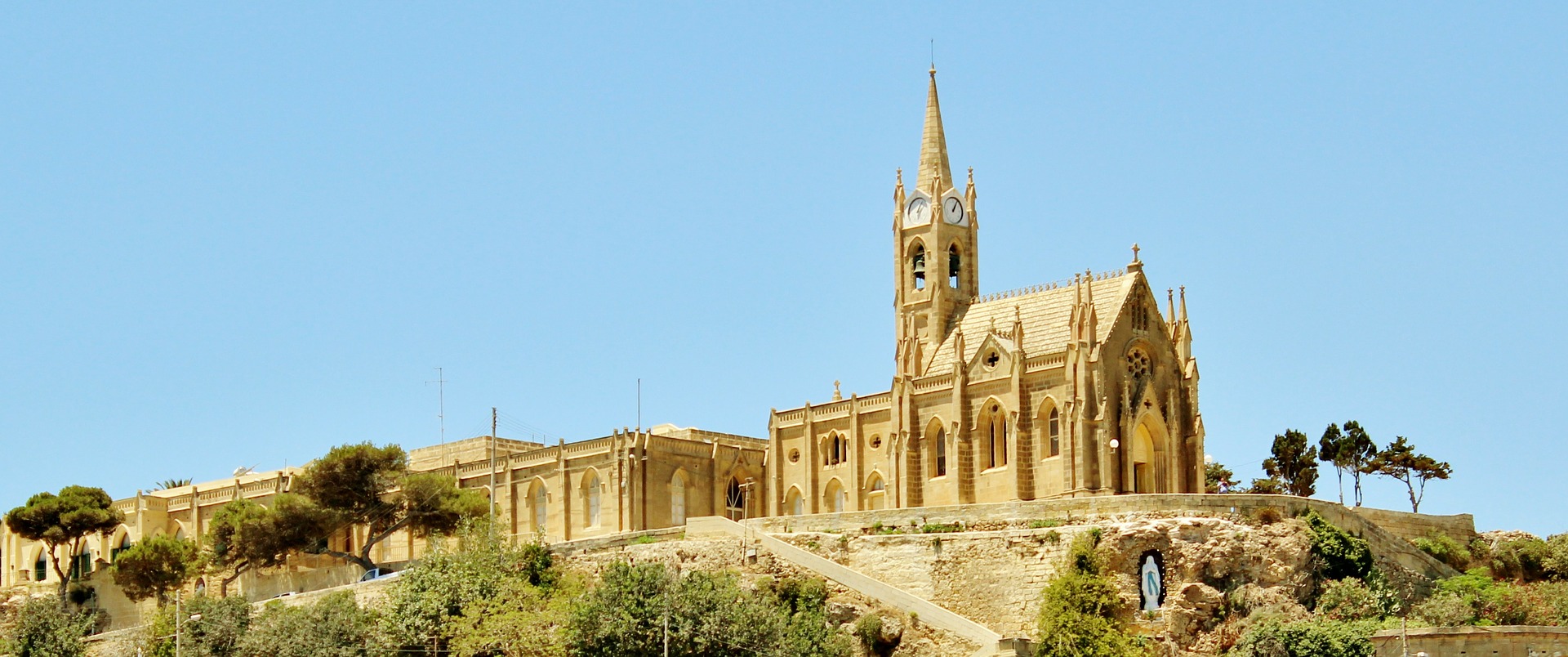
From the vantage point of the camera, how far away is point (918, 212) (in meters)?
89.7

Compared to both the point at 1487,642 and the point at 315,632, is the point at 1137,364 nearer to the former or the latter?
the point at 1487,642

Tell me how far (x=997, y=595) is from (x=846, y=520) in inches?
275

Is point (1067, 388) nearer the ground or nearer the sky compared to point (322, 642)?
nearer the sky

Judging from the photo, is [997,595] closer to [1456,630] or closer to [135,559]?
[1456,630]

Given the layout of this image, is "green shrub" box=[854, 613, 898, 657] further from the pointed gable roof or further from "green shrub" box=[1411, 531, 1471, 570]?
"green shrub" box=[1411, 531, 1471, 570]

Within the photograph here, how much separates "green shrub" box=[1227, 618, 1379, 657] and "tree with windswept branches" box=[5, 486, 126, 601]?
53.1 m

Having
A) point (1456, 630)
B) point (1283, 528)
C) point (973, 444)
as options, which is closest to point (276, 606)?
point (973, 444)

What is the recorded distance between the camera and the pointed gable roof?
8206 centimetres

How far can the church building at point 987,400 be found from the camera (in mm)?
80125

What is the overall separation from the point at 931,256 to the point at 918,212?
2.25m

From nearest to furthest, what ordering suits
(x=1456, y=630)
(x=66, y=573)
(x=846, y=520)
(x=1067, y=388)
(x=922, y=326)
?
(x=1456, y=630)
(x=846, y=520)
(x=1067, y=388)
(x=922, y=326)
(x=66, y=573)

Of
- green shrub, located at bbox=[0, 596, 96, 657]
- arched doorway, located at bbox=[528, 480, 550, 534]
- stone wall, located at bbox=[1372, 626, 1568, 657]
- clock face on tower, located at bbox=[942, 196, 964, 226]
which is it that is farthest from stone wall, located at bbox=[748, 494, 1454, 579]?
green shrub, located at bbox=[0, 596, 96, 657]

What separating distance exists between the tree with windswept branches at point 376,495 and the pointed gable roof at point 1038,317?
19.5 m

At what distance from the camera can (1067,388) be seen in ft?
262
